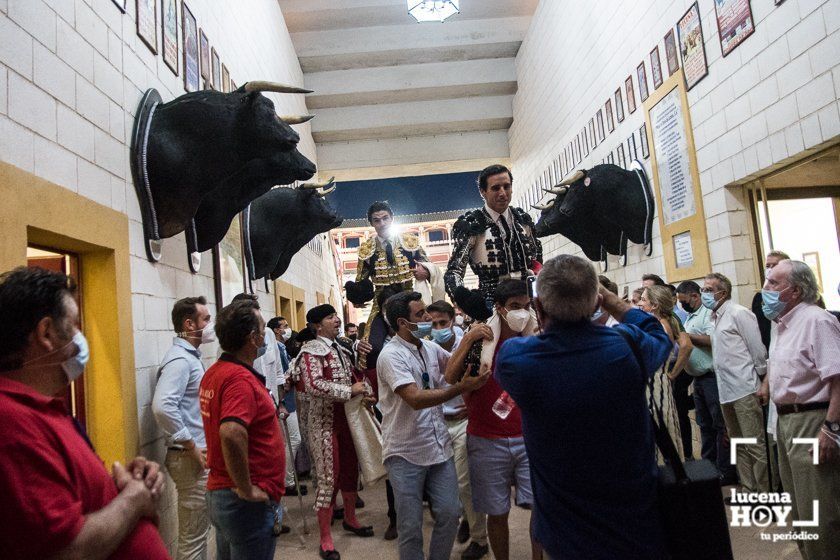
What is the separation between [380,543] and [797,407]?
9.09 feet

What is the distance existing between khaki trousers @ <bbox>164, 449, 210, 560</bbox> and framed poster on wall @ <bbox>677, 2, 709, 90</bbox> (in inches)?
204

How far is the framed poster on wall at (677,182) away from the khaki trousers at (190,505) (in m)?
4.60

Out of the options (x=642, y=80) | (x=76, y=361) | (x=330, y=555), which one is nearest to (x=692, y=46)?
(x=642, y=80)

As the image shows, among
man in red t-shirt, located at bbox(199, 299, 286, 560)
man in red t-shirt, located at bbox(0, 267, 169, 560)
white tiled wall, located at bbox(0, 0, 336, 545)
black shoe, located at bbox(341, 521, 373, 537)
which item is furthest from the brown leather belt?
white tiled wall, located at bbox(0, 0, 336, 545)

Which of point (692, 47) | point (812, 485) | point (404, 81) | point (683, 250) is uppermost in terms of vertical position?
point (404, 81)

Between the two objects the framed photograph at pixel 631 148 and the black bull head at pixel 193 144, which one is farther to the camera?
the framed photograph at pixel 631 148

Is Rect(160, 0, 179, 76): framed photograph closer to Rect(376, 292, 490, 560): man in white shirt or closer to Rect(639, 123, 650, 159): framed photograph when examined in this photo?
Rect(376, 292, 490, 560): man in white shirt

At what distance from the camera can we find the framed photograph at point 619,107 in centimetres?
724

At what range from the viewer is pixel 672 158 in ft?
19.4

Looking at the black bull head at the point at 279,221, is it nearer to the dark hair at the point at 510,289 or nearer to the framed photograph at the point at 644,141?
the framed photograph at the point at 644,141

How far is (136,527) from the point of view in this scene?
1269 mm

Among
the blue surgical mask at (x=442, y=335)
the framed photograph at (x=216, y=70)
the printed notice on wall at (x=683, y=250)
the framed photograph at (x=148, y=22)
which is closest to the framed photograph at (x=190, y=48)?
the framed photograph at (x=216, y=70)

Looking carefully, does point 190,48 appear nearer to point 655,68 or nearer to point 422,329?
point 422,329

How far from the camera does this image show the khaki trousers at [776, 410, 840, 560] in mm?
2543
